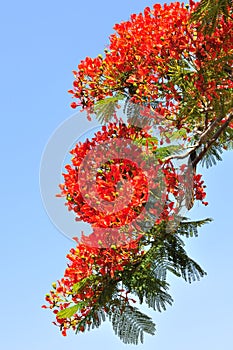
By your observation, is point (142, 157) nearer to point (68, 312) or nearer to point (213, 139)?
A: point (213, 139)

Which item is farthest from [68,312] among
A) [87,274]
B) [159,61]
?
[159,61]

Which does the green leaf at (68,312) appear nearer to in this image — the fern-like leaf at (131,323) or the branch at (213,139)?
the fern-like leaf at (131,323)

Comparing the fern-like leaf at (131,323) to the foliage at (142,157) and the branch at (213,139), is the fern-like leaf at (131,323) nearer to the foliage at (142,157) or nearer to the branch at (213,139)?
the foliage at (142,157)

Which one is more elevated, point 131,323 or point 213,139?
point 213,139

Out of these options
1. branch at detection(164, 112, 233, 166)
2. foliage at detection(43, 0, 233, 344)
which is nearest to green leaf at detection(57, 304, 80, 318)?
foliage at detection(43, 0, 233, 344)

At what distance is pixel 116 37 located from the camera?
6836mm

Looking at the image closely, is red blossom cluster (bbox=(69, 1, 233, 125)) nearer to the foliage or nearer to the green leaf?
the foliage

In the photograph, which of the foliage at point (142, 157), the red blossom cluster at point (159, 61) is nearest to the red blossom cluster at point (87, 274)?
the foliage at point (142, 157)

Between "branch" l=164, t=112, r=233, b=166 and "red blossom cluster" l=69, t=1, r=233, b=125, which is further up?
"red blossom cluster" l=69, t=1, r=233, b=125

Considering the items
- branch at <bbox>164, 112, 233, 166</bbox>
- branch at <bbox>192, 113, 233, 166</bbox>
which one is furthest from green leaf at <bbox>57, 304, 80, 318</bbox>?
branch at <bbox>192, 113, 233, 166</bbox>

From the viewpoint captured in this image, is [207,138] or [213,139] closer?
[213,139]

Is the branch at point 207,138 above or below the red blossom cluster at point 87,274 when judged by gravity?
above

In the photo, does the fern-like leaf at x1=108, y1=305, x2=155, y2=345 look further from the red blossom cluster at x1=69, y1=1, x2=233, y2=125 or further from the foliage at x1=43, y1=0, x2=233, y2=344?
the red blossom cluster at x1=69, y1=1, x2=233, y2=125

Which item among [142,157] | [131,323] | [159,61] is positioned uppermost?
[159,61]
